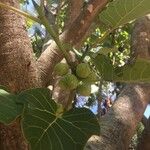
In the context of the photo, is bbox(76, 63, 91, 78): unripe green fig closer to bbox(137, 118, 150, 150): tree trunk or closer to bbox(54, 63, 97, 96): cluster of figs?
bbox(54, 63, 97, 96): cluster of figs

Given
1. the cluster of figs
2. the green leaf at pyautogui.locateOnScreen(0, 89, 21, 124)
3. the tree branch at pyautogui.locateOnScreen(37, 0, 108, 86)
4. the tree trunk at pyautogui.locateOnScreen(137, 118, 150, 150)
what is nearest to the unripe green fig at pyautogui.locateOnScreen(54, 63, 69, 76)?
the cluster of figs

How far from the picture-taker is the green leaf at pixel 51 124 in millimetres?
1059

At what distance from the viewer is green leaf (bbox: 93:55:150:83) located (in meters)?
1.16

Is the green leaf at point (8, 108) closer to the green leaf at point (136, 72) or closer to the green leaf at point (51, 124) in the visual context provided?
the green leaf at point (51, 124)

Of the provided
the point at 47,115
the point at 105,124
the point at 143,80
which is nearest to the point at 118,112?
the point at 105,124

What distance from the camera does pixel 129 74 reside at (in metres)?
1.17

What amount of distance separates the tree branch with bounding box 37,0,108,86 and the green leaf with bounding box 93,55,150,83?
0.32 m

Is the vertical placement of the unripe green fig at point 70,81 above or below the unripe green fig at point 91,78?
above

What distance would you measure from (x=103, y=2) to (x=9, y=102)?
68 cm

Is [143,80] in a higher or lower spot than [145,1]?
lower

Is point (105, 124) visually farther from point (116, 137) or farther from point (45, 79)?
point (45, 79)

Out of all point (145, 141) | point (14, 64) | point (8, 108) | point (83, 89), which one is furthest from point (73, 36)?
point (145, 141)

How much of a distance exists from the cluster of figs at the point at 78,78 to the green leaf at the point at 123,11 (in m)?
0.17

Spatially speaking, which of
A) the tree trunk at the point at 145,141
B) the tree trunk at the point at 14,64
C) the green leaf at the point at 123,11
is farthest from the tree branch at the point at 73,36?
the tree trunk at the point at 145,141
